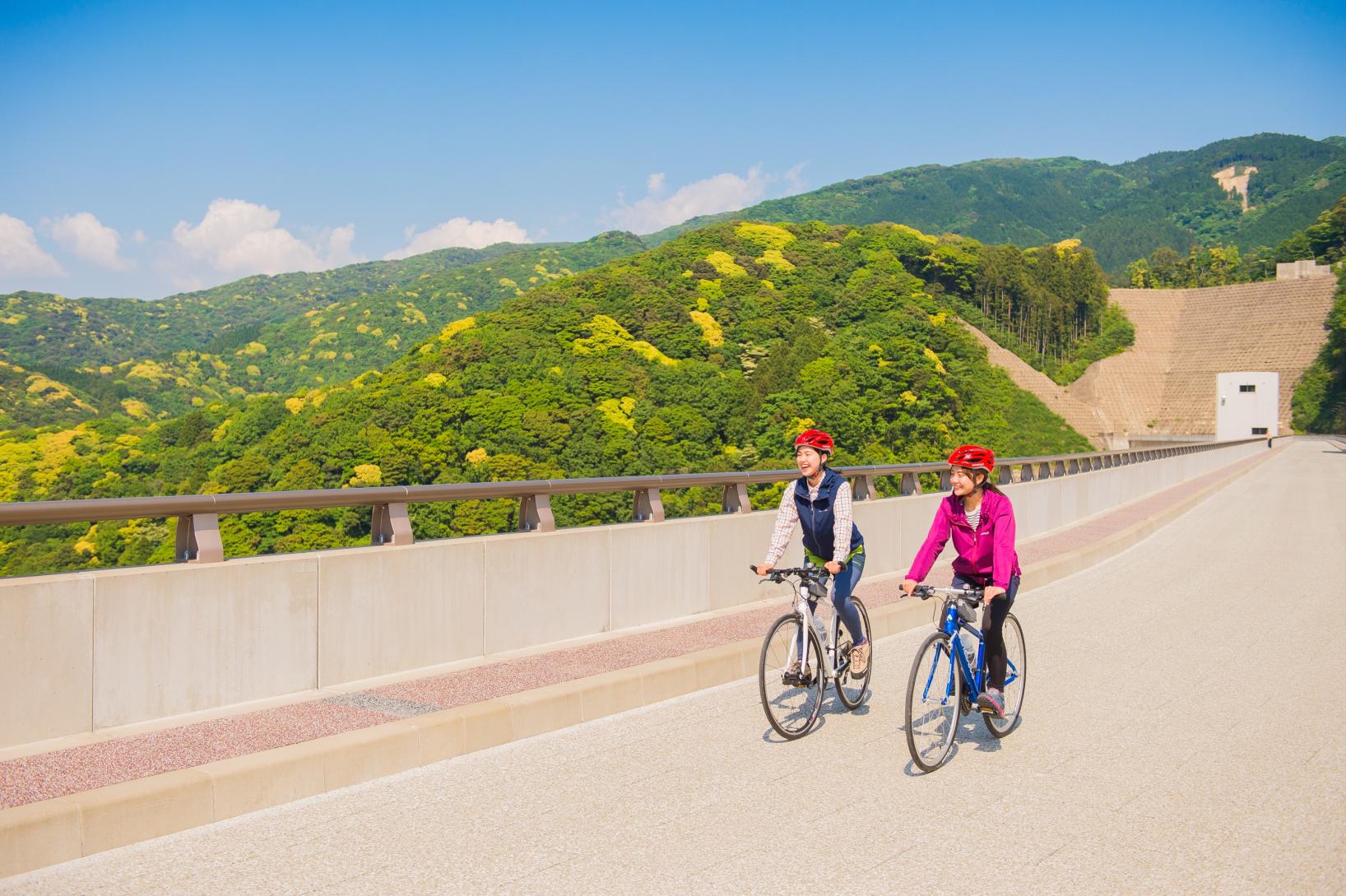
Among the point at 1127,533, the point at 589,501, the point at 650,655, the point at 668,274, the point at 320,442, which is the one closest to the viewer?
the point at 650,655

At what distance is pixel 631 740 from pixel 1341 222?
222590 millimetres

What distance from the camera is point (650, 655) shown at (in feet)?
28.6

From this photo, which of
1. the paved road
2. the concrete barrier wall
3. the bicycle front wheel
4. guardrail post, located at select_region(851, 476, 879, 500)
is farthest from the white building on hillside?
the bicycle front wheel

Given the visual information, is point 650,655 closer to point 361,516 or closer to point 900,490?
point 900,490

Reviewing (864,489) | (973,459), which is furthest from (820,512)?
(864,489)

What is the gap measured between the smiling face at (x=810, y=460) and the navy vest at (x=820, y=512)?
0.08 meters

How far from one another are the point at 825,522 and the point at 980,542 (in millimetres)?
1103

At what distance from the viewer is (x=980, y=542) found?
6621mm

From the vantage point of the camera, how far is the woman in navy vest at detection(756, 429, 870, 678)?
731 centimetres

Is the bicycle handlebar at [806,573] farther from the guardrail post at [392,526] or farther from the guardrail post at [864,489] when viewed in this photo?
the guardrail post at [864,489]

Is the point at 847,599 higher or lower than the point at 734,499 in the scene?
lower

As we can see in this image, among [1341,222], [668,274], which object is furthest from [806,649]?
[1341,222]

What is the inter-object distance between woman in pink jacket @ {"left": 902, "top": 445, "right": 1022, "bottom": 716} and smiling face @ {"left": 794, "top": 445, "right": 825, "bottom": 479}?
34.9 inches

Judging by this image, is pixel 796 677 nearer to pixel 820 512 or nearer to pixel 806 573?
pixel 806 573
